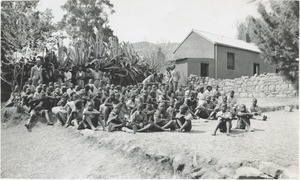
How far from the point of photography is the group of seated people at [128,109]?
7.85 meters

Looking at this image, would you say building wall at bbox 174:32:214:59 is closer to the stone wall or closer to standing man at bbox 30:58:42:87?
the stone wall

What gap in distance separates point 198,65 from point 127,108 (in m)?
11.5

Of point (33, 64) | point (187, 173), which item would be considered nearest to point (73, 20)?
point (33, 64)

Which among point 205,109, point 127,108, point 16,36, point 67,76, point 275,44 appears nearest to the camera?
point 127,108

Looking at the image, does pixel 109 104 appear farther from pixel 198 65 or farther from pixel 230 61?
pixel 230 61

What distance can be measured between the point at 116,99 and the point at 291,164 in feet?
15.4

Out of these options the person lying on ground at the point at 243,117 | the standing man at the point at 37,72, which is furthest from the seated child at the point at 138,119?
the standing man at the point at 37,72

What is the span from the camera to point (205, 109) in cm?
1002

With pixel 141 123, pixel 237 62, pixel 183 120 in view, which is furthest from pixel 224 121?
pixel 237 62

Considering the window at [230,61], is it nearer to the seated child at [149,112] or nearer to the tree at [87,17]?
the tree at [87,17]

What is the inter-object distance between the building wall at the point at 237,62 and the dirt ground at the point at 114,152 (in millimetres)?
11898

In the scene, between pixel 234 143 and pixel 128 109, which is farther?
pixel 128 109

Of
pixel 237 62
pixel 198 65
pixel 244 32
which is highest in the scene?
pixel 244 32

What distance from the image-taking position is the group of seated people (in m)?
7.85
